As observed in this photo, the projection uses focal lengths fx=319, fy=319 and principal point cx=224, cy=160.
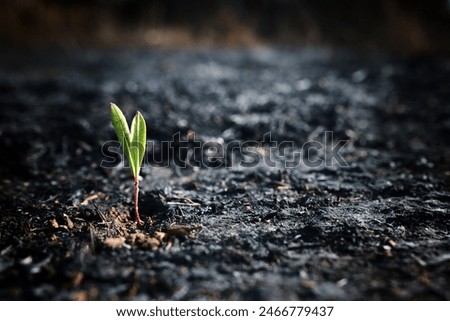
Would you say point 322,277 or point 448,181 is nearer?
point 322,277

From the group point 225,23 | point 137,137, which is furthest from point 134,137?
point 225,23

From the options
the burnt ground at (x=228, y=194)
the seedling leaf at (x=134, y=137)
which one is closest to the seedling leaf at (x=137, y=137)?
the seedling leaf at (x=134, y=137)

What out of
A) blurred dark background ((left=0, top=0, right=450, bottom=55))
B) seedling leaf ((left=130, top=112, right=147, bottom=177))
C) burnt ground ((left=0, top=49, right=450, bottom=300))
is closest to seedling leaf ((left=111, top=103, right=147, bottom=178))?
seedling leaf ((left=130, top=112, right=147, bottom=177))

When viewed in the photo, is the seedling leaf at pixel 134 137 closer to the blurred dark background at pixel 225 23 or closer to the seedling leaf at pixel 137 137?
the seedling leaf at pixel 137 137

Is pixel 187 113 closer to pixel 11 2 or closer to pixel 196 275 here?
pixel 196 275

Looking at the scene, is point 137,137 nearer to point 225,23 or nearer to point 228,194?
point 228,194

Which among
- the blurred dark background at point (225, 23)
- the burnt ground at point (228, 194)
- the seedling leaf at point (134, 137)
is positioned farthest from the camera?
the blurred dark background at point (225, 23)
